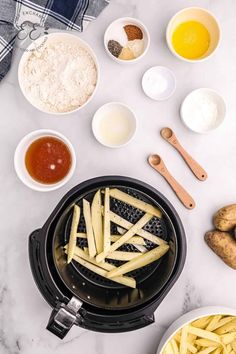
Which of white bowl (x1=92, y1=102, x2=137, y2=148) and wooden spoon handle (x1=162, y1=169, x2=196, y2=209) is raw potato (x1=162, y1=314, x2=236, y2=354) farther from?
white bowl (x1=92, y1=102, x2=137, y2=148)

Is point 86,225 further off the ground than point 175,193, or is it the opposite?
point 175,193

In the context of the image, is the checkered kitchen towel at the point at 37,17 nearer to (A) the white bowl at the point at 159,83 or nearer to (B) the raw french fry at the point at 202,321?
(A) the white bowl at the point at 159,83

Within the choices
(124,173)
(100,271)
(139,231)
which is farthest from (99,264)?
(124,173)

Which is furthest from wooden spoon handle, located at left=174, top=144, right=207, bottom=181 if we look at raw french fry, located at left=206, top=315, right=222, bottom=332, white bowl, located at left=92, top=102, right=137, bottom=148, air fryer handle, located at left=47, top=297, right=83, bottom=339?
air fryer handle, located at left=47, top=297, right=83, bottom=339

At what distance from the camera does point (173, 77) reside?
1461 mm

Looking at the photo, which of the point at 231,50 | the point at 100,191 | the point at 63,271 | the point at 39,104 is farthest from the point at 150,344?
the point at 231,50

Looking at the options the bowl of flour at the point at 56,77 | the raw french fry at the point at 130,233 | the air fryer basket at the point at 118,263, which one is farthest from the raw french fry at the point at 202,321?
the bowl of flour at the point at 56,77

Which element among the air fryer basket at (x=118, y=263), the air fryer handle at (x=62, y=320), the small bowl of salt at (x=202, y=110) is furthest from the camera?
the small bowl of salt at (x=202, y=110)

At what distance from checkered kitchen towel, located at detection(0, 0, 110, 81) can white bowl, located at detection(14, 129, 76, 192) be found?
0.17 m

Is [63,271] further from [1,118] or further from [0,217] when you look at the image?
[1,118]

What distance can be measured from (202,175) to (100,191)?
0.84ft

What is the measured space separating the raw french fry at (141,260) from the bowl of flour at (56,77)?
38 centimetres

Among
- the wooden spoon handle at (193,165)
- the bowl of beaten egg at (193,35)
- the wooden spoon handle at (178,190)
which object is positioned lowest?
the wooden spoon handle at (178,190)

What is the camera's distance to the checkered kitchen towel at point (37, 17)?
1.41 meters
